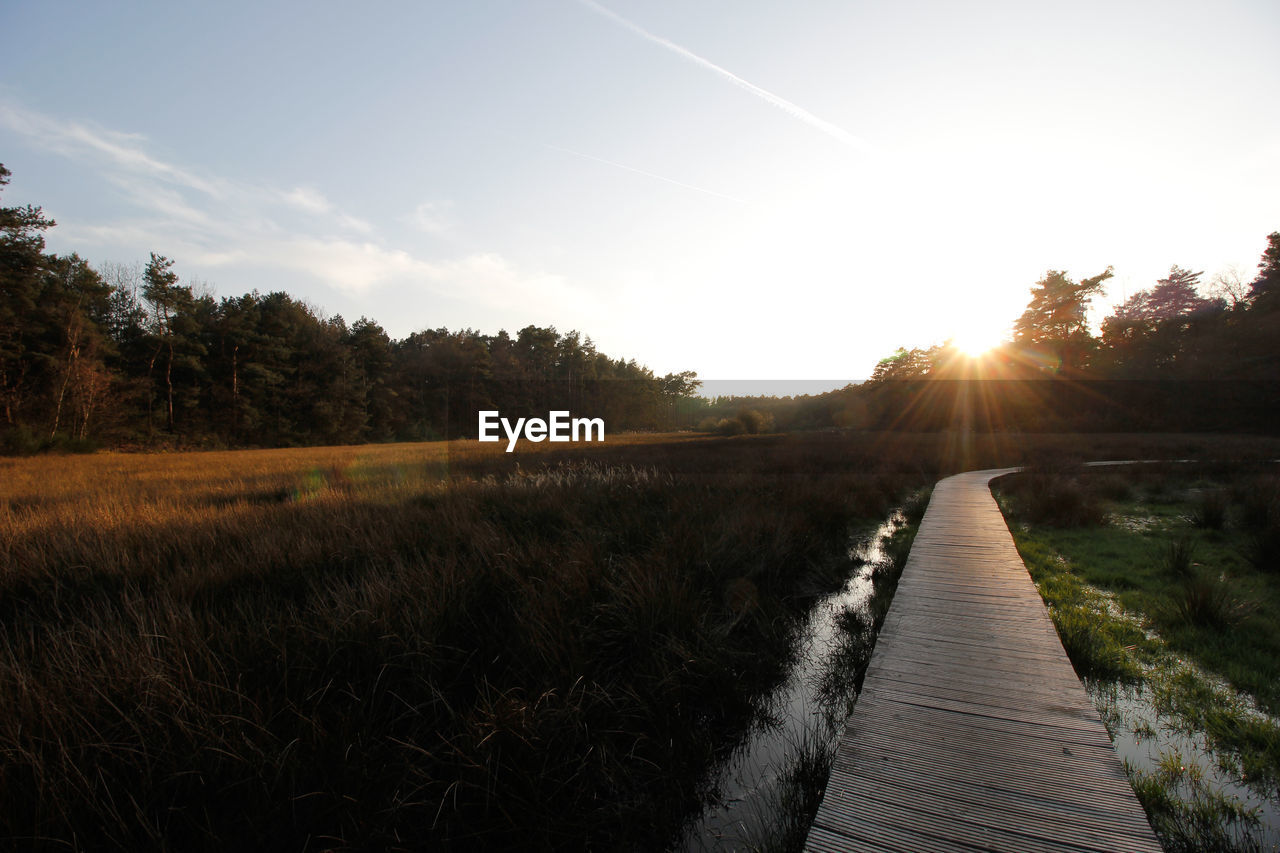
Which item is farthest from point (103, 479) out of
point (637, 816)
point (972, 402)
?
point (972, 402)

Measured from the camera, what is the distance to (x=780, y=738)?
10.0 ft

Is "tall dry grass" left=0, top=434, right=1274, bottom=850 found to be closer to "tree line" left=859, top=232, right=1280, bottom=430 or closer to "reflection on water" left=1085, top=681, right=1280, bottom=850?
"reflection on water" left=1085, top=681, right=1280, bottom=850

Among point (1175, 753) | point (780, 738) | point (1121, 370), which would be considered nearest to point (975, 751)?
→ point (780, 738)

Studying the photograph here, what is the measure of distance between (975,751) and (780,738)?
4.02 ft

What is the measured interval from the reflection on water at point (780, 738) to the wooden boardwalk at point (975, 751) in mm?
555

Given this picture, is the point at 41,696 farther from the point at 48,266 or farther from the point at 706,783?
the point at 48,266

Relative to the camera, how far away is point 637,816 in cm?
236

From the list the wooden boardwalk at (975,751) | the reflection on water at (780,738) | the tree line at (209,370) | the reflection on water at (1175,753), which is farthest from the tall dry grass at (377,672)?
the tree line at (209,370)

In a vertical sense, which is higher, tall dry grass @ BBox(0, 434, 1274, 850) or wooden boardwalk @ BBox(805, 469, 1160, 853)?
wooden boardwalk @ BBox(805, 469, 1160, 853)

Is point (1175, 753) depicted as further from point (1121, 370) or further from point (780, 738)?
point (1121, 370)

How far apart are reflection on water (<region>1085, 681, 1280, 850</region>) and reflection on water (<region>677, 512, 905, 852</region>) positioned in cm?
147

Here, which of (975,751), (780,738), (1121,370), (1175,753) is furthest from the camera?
(1121,370)

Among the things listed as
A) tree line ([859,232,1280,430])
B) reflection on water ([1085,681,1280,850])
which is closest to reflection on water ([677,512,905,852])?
reflection on water ([1085,681,1280,850])

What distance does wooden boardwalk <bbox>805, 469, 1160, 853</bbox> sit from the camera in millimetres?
1665
